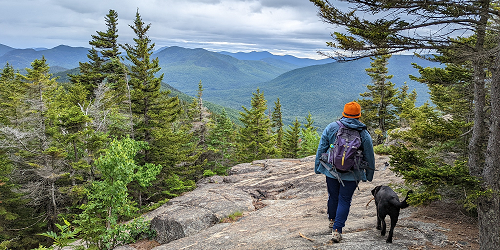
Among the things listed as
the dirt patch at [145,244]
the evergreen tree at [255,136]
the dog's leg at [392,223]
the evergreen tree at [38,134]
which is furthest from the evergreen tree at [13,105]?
the dog's leg at [392,223]

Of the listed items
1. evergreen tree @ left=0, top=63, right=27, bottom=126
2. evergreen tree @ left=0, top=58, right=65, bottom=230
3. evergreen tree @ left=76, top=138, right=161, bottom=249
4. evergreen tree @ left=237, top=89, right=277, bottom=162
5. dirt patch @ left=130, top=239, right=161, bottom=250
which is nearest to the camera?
evergreen tree @ left=76, top=138, right=161, bottom=249

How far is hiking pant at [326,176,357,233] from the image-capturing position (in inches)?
187

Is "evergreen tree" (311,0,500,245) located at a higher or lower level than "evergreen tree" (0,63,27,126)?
higher

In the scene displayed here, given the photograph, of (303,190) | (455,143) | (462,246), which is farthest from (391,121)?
(462,246)

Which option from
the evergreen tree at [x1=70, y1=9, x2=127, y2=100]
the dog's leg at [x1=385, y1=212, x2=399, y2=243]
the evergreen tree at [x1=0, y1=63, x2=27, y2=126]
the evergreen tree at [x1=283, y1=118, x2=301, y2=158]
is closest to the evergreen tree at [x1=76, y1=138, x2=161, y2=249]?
the dog's leg at [x1=385, y1=212, x2=399, y2=243]

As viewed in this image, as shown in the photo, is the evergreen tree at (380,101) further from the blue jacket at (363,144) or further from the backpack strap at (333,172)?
the backpack strap at (333,172)

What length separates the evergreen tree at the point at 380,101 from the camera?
83.9 feet

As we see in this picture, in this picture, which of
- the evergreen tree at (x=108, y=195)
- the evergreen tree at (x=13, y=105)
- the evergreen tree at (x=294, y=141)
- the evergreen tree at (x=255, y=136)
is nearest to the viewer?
the evergreen tree at (x=108, y=195)

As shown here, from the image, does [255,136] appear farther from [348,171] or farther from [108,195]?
[348,171]

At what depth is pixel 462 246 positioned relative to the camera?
4613mm

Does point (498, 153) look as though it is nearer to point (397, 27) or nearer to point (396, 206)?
point (396, 206)

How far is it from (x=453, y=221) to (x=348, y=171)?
126 inches

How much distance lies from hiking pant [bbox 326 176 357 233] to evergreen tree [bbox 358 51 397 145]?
900 inches

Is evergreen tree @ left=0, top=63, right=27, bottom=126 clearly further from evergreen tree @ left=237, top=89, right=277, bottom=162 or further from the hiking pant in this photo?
the hiking pant
